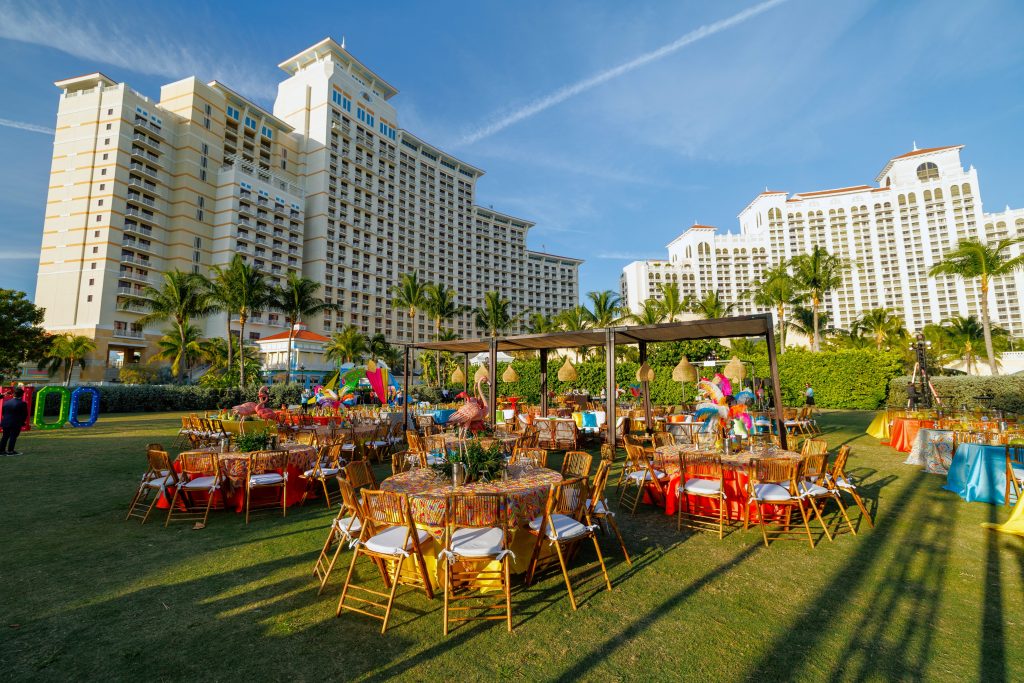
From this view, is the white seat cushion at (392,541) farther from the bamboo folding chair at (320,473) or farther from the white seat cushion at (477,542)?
the bamboo folding chair at (320,473)

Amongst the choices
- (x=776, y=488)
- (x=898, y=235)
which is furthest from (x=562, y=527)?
(x=898, y=235)

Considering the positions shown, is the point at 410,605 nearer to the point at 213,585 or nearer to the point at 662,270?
the point at 213,585

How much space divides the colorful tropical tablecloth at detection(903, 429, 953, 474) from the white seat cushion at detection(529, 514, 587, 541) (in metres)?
8.22

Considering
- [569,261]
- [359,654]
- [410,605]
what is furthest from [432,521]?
[569,261]

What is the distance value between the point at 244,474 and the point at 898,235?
13187cm

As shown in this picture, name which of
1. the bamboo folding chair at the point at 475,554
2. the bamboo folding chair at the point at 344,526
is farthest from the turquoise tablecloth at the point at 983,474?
the bamboo folding chair at the point at 344,526

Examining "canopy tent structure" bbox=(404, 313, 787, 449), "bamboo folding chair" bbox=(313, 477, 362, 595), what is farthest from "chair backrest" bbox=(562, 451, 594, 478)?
"canopy tent structure" bbox=(404, 313, 787, 449)

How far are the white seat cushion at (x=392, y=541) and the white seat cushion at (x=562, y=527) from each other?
890 millimetres

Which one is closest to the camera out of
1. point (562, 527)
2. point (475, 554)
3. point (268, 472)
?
point (475, 554)

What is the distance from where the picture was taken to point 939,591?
3.69 m

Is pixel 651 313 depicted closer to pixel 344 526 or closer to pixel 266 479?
pixel 266 479

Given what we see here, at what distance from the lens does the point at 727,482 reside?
5648 mm

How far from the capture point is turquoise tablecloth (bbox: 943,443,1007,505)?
21.0 feet

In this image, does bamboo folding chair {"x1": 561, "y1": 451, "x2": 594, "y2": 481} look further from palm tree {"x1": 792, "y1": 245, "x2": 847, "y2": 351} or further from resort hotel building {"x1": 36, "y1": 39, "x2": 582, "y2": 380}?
resort hotel building {"x1": 36, "y1": 39, "x2": 582, "y2": 380}
